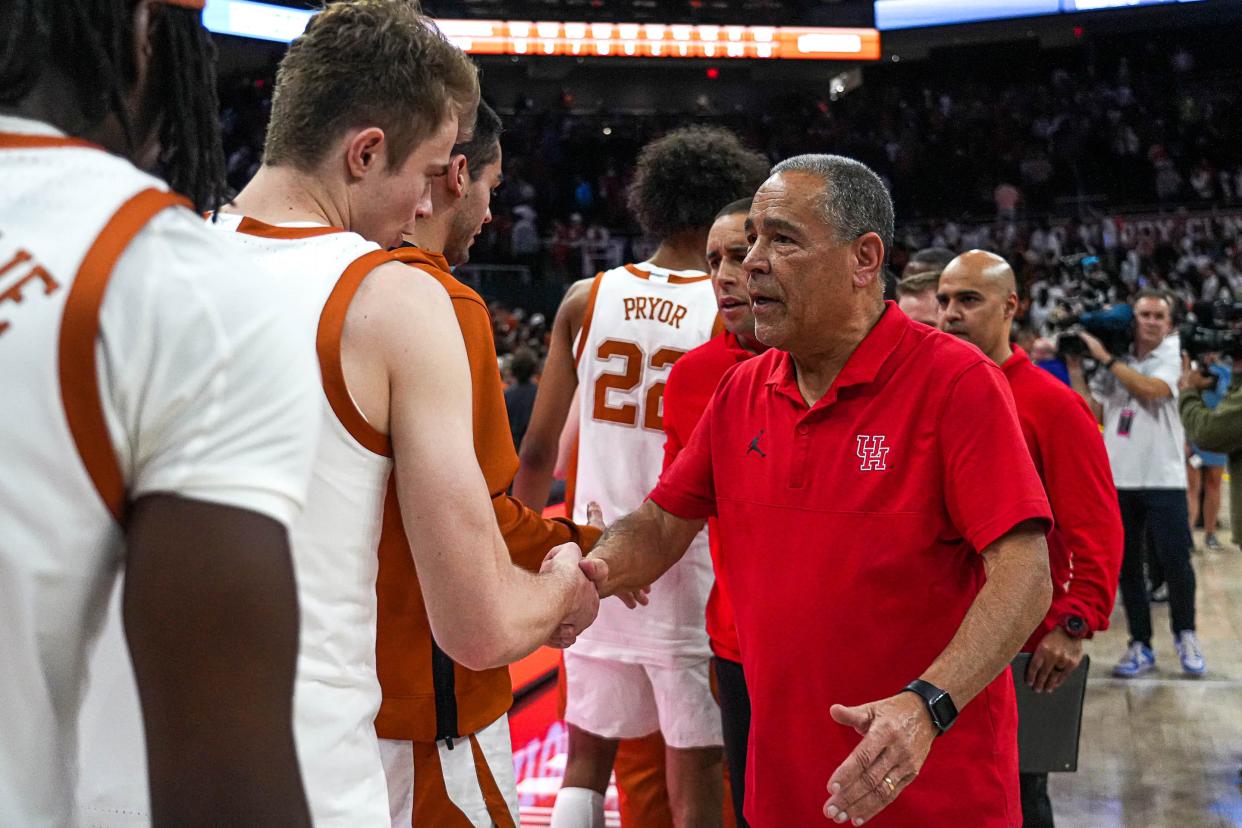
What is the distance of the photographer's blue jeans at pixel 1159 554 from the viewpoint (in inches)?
236

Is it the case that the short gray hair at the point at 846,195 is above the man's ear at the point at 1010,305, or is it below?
above

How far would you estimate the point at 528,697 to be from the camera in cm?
566

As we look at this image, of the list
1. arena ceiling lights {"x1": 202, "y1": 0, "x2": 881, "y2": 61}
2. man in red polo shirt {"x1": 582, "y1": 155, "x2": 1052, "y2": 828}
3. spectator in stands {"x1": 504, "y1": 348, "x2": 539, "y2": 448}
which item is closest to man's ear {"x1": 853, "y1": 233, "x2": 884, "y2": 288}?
man in red polo shirt {"x1": 582, "y1": 155, "x2": 1052, "y2": 828}

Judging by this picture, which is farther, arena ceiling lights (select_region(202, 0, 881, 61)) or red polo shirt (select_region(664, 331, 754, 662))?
arena ceiling lights (select_region(202, 0, 881, 61))

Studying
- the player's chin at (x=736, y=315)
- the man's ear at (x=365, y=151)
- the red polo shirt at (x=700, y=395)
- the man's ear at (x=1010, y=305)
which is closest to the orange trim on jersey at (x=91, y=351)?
the man's ear at (x=365, y=151)

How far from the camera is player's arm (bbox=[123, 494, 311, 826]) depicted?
758 mm

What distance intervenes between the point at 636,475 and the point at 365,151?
1.90 meters

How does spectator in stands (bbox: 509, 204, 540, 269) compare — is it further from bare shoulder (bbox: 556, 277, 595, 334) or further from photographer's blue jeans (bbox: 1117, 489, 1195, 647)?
bare shoulder (bbox: 556, 277, 595, 334)

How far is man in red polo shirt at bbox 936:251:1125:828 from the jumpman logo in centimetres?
100

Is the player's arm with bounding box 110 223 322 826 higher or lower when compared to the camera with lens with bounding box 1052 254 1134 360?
higher

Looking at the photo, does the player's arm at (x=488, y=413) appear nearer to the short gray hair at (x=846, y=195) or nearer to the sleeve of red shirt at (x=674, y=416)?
the short gray hair at (x=846, y=195)

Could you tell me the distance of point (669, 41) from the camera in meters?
18.5

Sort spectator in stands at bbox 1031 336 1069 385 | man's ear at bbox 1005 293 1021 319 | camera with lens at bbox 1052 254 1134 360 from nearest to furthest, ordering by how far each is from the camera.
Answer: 1. man's ear at bbox 1005 293 1021 319
2. camera with lens at bbox 1052 254 1134 360
3. spectator in stands at bbox 1031 336 1069 385

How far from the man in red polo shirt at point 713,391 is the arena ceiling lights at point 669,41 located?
1544 centimetres
